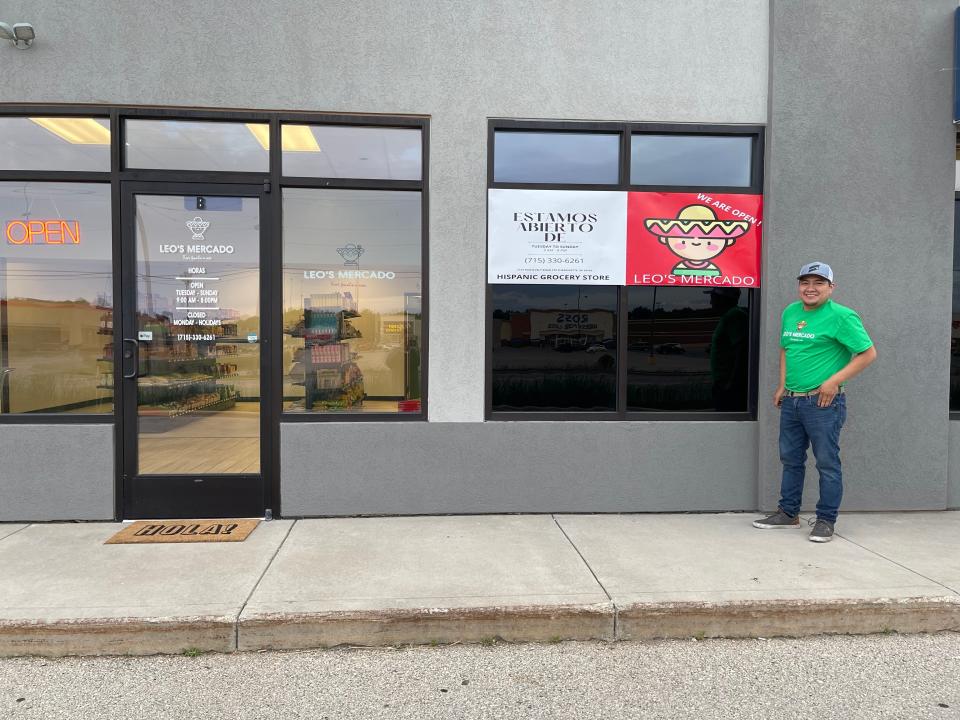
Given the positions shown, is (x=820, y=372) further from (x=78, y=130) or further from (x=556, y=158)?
(x=78, y=130)

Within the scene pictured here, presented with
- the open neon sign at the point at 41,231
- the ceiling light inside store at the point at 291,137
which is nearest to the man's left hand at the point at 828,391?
the ceiling light inside store at the point at 291,137

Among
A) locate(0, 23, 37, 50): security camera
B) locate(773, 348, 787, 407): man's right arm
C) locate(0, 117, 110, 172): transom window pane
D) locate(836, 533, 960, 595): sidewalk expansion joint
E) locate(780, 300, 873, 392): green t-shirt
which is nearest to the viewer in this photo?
locate(836, 533, 960, 595): sidewalk expansion joint

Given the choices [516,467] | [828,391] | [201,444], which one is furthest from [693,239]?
[201,444]

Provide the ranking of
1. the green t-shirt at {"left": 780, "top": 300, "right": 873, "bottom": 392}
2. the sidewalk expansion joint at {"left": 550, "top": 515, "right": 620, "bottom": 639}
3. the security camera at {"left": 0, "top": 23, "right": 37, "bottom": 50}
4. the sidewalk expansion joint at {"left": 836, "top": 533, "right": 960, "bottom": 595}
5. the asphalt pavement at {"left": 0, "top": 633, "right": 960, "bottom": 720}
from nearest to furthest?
the asphalt pavement at {"left": 0, "top": 633, "right": 960, "bottom": 720}
the sidewalk expansion joint at {"left": 550, "top": 515, "right": 620, "bottom": 639}
the sidewalk expansion joint at {"left": 836, "top": 533, "right": 960, "bottom": 595}
the green t-shirt at {"left": 780, "top": 300, "right": 873, "bottom": 392}
the security camera at {"left": 0, "top": 23, "right": 37, "bottom": 50}

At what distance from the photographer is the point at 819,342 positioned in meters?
4.43

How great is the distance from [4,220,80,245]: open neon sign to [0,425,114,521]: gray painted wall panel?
5.06 feet

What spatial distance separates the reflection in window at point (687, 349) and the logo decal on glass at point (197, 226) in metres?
3.71

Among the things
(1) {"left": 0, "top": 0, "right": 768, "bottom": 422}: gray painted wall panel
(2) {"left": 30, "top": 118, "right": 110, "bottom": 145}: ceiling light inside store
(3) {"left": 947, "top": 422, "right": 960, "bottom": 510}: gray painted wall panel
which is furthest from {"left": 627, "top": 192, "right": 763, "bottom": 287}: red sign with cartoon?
(2) {"left": 30, "top": 118, "right": 110, "bottom": 145}: ceiling light inside store

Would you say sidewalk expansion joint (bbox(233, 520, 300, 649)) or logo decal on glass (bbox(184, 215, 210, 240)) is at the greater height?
logo decal on glass (bbox(184, 215, 210, 240))

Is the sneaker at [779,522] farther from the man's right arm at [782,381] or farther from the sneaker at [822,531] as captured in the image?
the man's right arm at [782,381]

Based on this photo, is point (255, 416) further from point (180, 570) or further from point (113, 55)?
point (113, 55)

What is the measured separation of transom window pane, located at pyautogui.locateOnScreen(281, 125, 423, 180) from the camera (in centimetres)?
495

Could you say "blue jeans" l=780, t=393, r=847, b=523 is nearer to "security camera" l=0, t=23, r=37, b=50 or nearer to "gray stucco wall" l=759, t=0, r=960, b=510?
"gray stucco wall" l=759, t=0, r=960, b=510

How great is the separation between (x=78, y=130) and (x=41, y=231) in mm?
896
